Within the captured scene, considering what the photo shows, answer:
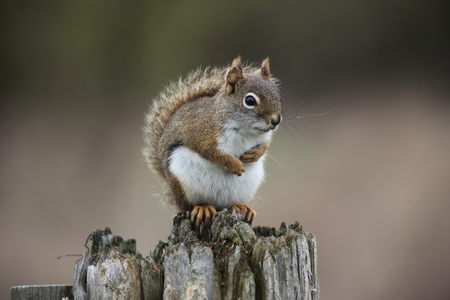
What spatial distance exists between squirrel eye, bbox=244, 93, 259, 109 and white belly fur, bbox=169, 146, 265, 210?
314 millimetres

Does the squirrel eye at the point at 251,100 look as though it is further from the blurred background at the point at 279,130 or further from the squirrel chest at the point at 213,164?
the blurred background at the point at 279,130

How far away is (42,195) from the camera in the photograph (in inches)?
145

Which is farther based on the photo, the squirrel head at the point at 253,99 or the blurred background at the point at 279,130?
the blurred background at the point at 279,130

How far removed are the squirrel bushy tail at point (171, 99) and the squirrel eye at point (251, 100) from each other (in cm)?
42

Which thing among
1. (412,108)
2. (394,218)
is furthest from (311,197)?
(412,108)

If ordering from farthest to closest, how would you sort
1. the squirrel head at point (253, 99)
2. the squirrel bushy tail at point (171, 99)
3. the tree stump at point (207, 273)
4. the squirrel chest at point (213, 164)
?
the squirrel bushy tail at point (171, 99) < the squirrel chest at point (213, 164) < the squirrel head at point (253, 99) < the tree stump at point (207, 273)

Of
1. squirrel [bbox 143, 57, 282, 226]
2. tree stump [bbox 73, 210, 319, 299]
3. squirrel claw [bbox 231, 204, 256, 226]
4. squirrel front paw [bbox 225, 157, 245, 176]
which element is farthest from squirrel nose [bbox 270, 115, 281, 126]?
tree stump [bbox 73, 210, 319, 299]

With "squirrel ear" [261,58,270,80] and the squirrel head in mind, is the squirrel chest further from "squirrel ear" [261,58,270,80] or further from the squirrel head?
"squirrel ear" [261,58,270,80]

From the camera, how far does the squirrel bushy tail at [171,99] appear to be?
3.17 meters

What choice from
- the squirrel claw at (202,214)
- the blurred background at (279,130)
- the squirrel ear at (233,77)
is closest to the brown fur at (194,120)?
the squirrel ear at (233,77)

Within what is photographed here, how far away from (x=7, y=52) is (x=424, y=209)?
2.81 metres

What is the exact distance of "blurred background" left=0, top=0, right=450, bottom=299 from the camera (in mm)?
3617

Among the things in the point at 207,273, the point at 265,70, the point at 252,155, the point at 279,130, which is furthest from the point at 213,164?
the point at 207,273

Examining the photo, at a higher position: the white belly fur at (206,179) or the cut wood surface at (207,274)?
the white belly fur at (206,179)
